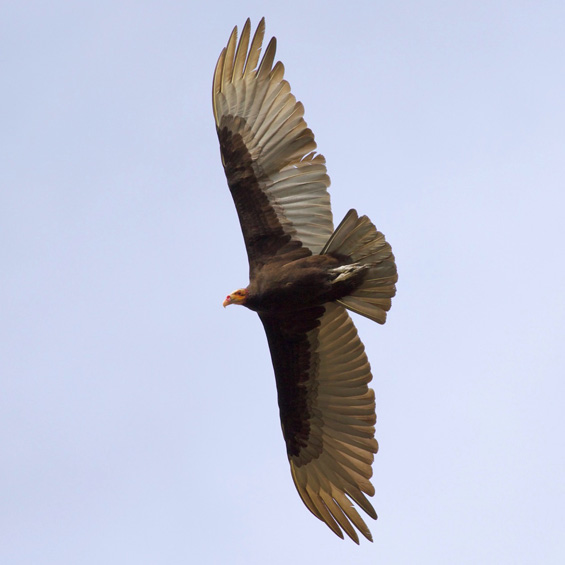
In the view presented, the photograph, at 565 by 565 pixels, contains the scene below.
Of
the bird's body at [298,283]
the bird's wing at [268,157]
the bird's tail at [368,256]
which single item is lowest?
the bird's body at [298,283]

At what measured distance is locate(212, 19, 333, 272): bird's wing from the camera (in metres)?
10.2

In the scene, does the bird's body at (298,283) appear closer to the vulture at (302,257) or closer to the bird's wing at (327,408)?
the vulture at (302,257)

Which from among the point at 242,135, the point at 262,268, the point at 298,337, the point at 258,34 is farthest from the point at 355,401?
the point at 258,34

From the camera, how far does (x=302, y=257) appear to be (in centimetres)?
1021

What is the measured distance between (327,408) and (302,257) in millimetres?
1643

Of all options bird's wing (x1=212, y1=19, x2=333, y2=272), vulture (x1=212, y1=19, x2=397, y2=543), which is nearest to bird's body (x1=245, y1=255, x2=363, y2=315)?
vulture (x1=212, y1=19, x2=397, y2=543)

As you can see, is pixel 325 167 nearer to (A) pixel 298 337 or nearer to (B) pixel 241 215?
(B) pixel 241 215

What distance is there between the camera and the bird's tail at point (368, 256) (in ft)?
31.9

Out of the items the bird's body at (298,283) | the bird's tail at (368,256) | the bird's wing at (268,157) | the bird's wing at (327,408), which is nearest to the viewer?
the bird's tail at (368,256)

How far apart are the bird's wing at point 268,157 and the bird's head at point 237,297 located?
0.85ft

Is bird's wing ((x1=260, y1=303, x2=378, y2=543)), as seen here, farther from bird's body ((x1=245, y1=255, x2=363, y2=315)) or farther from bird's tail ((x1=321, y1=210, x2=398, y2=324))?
bird's tail ((x1=321, y1=210, x2=398, y2=324))

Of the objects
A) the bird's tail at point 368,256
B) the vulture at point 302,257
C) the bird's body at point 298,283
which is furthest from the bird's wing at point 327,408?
the bird's tail at point 368,256

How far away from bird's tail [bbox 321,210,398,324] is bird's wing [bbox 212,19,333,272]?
46cm

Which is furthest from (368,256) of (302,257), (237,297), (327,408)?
(327,408)
